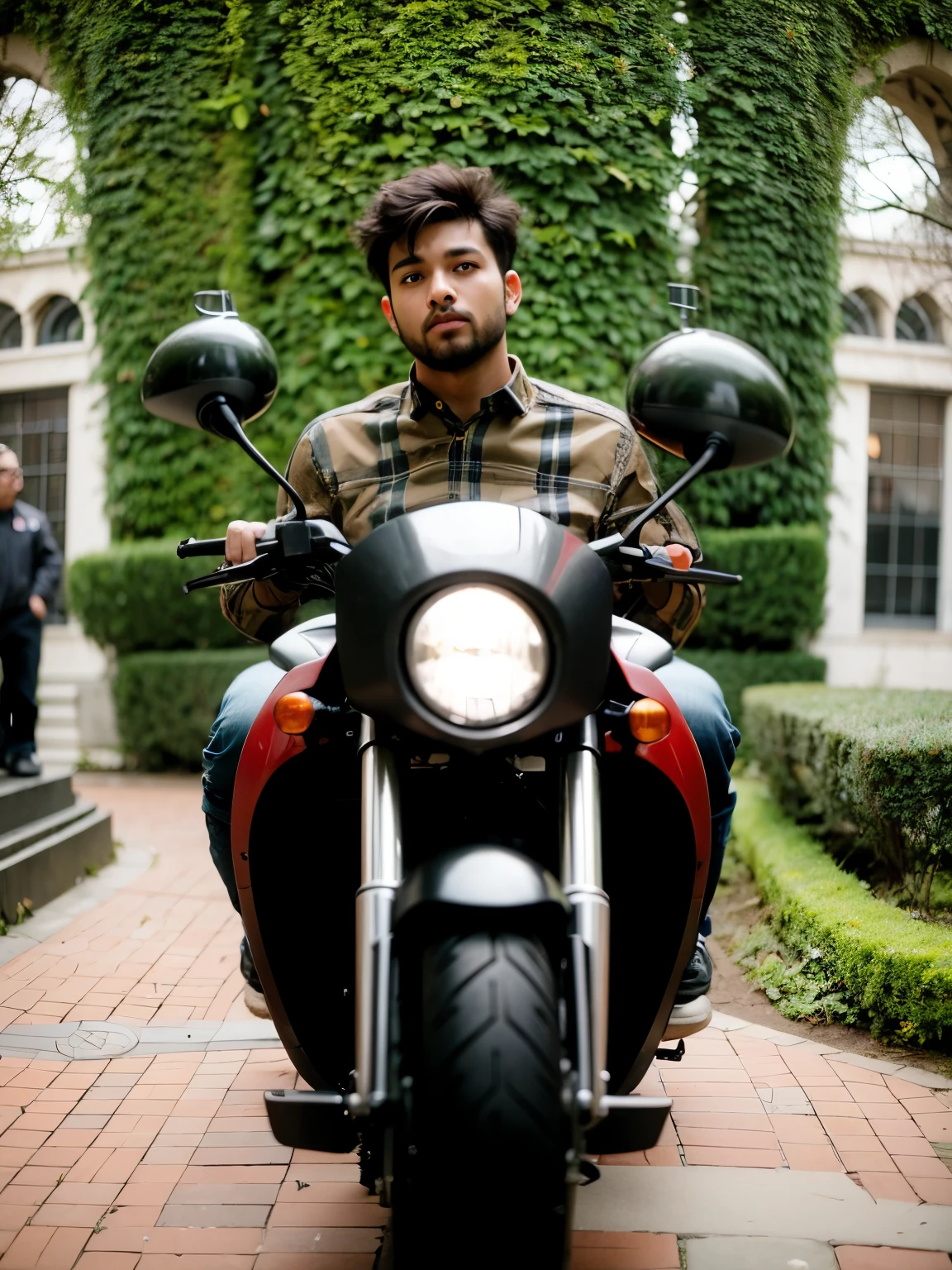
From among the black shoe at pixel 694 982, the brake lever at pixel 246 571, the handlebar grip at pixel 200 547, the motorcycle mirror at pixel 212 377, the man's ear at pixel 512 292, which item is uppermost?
the man's ear at pixel 512 292

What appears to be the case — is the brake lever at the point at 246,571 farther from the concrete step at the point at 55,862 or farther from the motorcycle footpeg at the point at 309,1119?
the concrete step at the point at 55,862

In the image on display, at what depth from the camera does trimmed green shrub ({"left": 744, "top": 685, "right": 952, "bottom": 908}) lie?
332 cm

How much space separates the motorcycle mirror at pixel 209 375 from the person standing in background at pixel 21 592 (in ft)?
13.5

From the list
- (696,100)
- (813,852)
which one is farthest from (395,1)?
(813,852)

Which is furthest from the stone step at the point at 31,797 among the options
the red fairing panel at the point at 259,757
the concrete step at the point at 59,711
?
the concrete step at the point at 59,711

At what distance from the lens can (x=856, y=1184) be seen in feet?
7.13

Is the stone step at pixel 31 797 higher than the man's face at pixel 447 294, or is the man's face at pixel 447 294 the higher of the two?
the man's face at pixel 447 294

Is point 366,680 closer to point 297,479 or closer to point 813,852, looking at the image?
point 297,479

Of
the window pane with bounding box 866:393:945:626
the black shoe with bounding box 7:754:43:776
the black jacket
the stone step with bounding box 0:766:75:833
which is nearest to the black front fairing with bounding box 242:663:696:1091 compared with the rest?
the window pane with bounding box 866:393:945:626

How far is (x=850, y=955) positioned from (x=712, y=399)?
203 cm

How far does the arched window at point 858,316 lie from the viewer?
2797 mm

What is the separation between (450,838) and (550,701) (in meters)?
0.32

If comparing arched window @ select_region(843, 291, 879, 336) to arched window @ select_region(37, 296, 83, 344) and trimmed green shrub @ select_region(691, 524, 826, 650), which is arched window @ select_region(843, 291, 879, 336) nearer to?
arched window @ select_region(37, 296, 83, 344)

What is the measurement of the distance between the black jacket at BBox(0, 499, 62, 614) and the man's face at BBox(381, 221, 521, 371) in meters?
4.27
